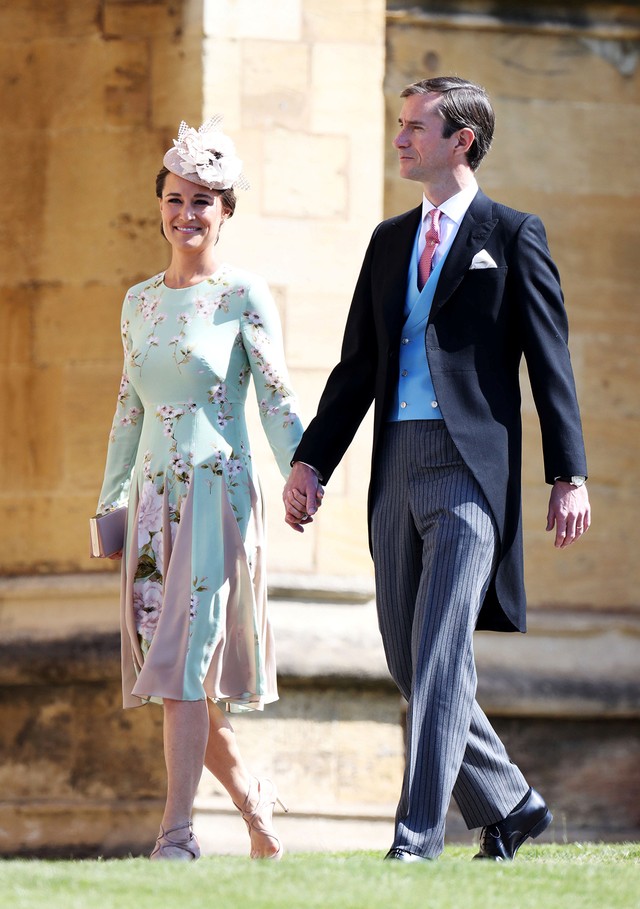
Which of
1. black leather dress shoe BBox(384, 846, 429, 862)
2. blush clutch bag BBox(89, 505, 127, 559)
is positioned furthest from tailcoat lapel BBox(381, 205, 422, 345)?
black leather dress shoe BBox(384, 846, 429, 862)

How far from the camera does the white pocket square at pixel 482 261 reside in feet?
14.8

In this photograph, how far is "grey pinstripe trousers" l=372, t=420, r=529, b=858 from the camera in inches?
165

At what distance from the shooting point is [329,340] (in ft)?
21.2

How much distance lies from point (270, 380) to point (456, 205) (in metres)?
0.77

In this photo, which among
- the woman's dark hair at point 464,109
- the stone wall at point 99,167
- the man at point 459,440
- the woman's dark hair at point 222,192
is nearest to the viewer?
the man at point 459,440

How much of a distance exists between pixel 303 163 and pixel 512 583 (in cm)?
250

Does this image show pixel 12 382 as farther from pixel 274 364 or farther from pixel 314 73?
pixel 274 364

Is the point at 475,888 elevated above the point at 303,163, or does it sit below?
below

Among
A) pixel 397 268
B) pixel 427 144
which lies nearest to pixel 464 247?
pixel 397 268

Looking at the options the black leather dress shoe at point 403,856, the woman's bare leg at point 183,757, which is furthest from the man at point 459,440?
the woman's bare leg at point 183,757

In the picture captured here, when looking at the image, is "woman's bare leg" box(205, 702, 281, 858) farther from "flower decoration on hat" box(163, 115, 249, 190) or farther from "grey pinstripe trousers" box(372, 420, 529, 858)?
"flower decoration on hat" box(163, 115, 249, 190)

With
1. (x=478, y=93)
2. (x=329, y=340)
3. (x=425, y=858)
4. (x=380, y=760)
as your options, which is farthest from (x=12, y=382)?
(x=425, y=858)

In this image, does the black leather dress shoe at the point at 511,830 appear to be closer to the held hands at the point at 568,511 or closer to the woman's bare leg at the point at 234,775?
the held hands at the point at 568,511

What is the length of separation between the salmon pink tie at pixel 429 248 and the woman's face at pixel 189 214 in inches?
30.0
